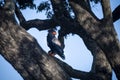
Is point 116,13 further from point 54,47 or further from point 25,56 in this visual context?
point 25,56

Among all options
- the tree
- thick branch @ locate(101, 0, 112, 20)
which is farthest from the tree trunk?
thick branch @ locate(101, 0, 112, 20)

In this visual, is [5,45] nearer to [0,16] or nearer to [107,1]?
[0,16]

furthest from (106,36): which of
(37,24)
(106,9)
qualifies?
(37,24)

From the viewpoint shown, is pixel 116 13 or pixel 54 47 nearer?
pixel 54 47

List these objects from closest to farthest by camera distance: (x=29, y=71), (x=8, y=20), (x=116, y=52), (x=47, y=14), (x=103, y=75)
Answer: (x=29, y=71) < (x=8, y=20) < (x=116, y=52) < (x=103, y=75) < (x=47, y=14)

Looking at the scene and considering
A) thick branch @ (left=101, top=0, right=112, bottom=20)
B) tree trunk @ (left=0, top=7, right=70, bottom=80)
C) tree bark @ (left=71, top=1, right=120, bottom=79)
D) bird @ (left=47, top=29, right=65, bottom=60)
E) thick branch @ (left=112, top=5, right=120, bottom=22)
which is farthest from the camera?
thick branch @ (left=112, top=5, right=120, bottom=22)

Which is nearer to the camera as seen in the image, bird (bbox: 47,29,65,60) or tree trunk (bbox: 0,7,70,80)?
tree trunk (bbox: 0,7,70,80)

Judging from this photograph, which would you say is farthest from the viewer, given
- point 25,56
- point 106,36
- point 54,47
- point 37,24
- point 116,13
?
point 37,24

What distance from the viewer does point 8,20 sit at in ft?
15.2

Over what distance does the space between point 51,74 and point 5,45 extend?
91 cm

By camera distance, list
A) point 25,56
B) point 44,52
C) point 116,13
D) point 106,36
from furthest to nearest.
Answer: point 116,13 → point 106,36 → point 44,52 → point 25,56

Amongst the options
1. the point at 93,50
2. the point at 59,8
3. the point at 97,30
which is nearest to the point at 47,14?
the point at 59,8

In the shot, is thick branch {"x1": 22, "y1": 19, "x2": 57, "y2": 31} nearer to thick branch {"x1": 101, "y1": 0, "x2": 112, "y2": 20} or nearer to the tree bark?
the tree bark

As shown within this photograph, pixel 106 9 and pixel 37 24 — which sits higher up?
pixel 37 24
